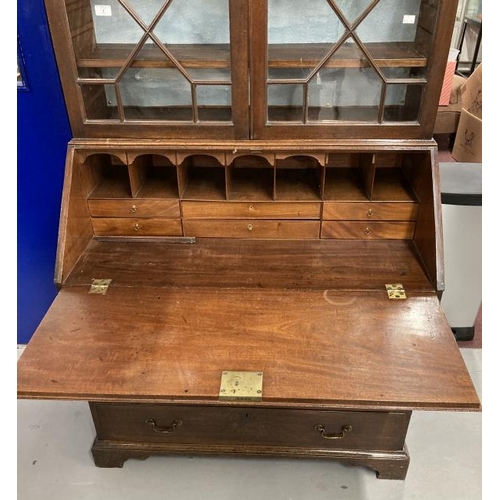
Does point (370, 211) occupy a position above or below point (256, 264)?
above

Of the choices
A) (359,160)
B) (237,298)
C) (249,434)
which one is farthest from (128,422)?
(359,160)

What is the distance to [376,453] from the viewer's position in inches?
59.4

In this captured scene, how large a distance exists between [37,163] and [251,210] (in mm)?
763

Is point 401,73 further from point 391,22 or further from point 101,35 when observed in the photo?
point 101,35

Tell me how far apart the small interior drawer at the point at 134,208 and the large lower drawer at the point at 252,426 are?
23.4 inches

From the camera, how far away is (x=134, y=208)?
1554 mm

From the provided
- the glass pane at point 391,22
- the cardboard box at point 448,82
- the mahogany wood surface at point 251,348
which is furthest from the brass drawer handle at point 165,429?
the cardboard box at point 448,82

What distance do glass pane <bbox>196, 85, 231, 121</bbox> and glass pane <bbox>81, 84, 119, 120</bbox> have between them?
9.9 inches

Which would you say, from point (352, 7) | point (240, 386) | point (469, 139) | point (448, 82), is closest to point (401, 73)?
point (352, 7)

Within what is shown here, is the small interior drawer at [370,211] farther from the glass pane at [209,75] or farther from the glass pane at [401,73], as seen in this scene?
the glass pane at [209,75]

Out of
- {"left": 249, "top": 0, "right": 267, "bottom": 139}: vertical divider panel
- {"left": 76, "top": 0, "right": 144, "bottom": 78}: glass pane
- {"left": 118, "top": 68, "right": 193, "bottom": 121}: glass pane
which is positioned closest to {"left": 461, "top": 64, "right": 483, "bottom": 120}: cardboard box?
{"left": 249, "top": 0, "right": 267, "bottom": 139}: vertical divider panel

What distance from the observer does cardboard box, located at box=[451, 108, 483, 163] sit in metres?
2.98

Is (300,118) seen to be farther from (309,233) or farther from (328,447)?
(328,447)

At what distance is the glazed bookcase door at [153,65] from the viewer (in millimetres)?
1278
